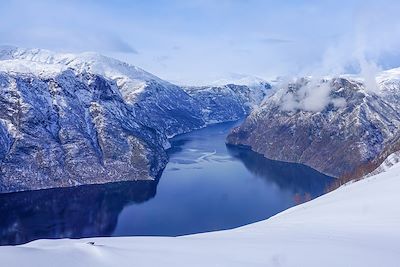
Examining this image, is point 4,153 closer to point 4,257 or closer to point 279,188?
point 279,188

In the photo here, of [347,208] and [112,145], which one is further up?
[347,208]

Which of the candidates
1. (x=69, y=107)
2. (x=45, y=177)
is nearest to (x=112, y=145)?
(x=69, y=107)

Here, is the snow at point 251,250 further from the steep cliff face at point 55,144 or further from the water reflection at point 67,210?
the steep cliff face at point 55,144

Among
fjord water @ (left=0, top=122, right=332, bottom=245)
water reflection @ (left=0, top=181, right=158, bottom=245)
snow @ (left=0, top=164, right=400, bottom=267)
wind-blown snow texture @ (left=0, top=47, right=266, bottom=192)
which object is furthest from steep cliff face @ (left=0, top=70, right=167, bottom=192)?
snow @ (left=0, top=164, right=400, bottom=267)

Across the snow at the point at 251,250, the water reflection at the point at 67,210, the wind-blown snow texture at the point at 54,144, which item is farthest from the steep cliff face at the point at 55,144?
the snow at the point at 251,250

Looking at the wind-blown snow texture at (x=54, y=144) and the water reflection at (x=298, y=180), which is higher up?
the wind-blown snow texture at (x=54, y=144)

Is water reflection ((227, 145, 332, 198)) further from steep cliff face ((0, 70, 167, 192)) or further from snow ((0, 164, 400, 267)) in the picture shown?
snow ((0, 164, 400, 267))
